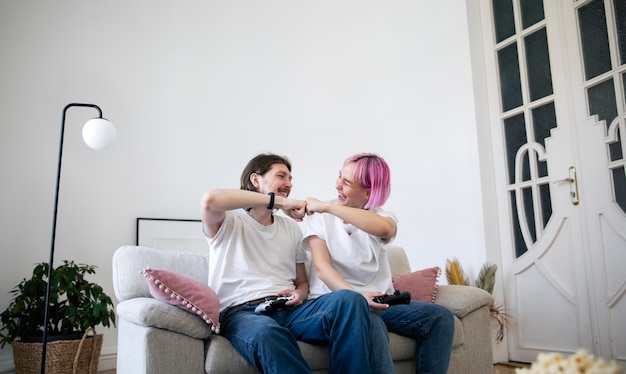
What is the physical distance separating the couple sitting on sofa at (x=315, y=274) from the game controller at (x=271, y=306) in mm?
20

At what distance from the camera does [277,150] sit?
4.45 meters

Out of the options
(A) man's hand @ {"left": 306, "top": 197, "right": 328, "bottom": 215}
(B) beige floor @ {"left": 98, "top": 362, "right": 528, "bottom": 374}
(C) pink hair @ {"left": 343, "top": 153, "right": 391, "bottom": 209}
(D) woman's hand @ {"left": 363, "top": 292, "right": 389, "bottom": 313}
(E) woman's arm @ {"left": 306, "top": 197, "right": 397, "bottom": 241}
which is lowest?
(B) beige floor @ {"left": 98, "top": 362, "right": 528, "bottom": 374}

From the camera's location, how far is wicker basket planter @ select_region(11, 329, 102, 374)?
278cm

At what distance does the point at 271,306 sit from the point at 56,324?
1.72 metres

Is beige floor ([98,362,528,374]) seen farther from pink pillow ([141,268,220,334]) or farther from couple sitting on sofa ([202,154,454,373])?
pink pillow ([141,268,220,334])

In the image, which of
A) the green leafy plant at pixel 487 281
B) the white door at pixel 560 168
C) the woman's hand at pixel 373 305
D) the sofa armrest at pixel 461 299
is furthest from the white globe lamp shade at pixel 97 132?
the white door at pixel 560 168

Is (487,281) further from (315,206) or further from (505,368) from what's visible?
(315,206)

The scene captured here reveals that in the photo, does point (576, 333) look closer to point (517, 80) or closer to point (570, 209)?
point (570, 209)

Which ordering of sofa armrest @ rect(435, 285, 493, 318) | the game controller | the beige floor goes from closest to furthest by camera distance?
the game controller → sofa armrest @ rect(435, 285, 493, 318) → the beige floor

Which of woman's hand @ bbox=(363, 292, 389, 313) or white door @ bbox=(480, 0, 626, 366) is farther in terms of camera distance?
white door @ bbox=(480, 0, 626, 366)

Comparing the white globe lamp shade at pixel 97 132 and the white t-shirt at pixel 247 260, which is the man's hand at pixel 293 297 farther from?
the white globe lamp shade at pixel 97 132

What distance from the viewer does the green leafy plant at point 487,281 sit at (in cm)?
350

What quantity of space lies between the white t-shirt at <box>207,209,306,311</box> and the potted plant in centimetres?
130

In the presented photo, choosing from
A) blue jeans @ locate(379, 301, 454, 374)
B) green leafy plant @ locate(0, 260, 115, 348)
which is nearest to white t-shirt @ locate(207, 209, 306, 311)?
blue jeans @ locate(379, 301, 454, 374)
